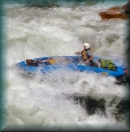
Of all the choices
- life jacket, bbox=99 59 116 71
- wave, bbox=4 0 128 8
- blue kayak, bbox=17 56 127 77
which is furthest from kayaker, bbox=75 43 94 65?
wave, bbox=4 0 128 8

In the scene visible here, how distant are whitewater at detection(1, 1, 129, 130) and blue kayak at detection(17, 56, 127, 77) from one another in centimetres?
13

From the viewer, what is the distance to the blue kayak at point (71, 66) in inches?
250

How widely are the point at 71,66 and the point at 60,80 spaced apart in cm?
43

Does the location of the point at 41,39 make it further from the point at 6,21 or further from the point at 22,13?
the point at 22,13

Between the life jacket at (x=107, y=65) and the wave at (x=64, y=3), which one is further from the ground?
the wave at (x=64, y=3)

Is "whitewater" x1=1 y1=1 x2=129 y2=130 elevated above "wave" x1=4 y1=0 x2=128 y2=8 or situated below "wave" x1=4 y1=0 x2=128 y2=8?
below

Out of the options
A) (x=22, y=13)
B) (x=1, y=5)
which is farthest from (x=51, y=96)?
(x=1, y=5)

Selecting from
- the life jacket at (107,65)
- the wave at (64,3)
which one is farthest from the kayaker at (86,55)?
the wave at (64,3)

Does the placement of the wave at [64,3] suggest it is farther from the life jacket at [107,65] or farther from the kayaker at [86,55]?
the life jacket at [107,65]

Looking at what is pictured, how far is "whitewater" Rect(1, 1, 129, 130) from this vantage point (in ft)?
17.1

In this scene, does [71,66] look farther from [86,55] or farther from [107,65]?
[107,65]

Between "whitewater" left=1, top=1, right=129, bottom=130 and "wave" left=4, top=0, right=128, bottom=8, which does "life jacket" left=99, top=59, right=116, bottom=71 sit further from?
"wave" left=4, top=0, right=128, bottom=8

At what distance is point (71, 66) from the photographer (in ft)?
21.0

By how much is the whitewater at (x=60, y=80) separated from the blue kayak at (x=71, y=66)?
0.13 metres
